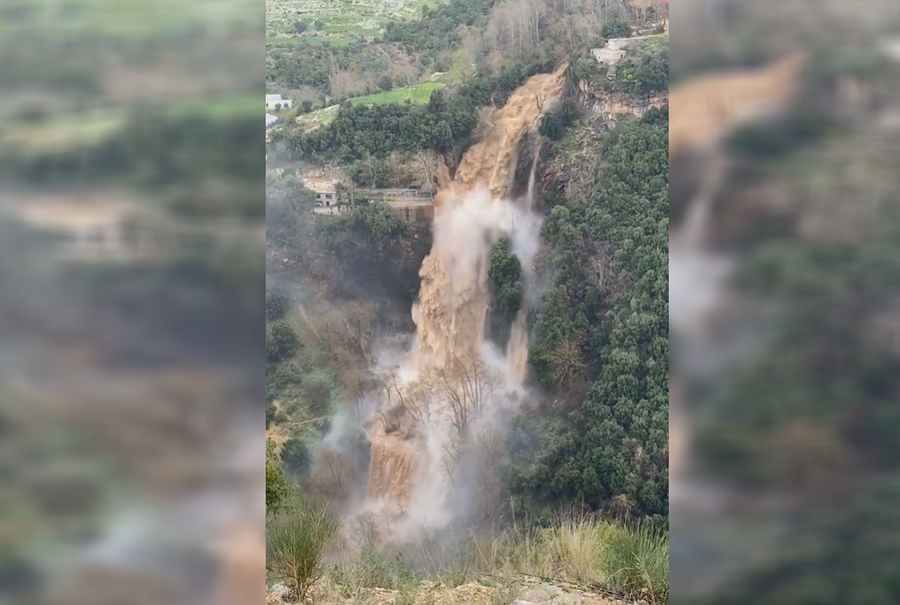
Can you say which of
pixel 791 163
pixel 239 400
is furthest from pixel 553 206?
pixel 239 400

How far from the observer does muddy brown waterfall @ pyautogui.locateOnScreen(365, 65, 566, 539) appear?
13.0ft

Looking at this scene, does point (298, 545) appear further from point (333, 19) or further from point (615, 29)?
point (615, 29)

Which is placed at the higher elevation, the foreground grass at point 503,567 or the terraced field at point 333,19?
the terraced field at point 333,19

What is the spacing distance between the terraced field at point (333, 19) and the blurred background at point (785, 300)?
2.41 m

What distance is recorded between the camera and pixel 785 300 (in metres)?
1.78

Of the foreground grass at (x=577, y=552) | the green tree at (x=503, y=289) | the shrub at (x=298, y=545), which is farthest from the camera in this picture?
the green tree at (x=503, y=289)

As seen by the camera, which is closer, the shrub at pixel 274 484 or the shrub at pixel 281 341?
the shrub at pixel 274 484

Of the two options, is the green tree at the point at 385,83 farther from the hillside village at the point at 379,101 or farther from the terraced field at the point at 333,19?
the terraced field at the point at 333,19

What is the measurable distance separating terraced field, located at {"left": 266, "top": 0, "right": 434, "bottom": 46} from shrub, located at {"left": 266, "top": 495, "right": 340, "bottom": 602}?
6.72 ft

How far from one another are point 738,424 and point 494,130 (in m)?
2.49

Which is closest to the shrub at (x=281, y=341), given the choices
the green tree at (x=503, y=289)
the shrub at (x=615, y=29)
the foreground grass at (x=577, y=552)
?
the green tree at (x=503, y=289)

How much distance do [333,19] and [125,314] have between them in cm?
256

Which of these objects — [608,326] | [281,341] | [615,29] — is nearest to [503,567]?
[608,326]

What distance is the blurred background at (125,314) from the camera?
174 cm
